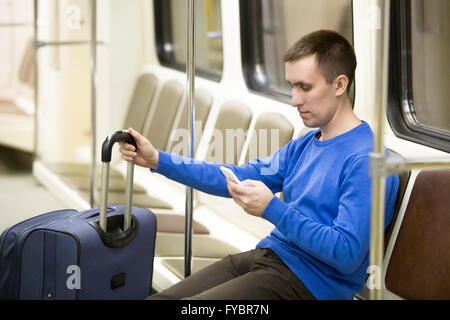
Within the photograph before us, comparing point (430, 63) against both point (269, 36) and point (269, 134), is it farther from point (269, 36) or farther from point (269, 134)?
point (269, 36)

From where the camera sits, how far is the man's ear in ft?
5.81

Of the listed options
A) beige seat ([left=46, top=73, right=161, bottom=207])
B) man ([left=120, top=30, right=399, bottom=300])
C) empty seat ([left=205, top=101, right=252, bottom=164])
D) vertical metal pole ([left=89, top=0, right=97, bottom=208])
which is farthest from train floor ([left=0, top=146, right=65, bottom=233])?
man ([left=120, top=30, right=399, bottom=300])

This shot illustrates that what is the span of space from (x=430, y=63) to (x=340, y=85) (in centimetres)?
68

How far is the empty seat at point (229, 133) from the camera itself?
9.52 feet

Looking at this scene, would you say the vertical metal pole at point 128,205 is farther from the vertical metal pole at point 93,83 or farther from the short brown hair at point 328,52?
the vertical metal pole at point 93,83

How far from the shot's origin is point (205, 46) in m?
4.05

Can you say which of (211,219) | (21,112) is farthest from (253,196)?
(21,112)

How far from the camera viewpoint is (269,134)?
2699 mm

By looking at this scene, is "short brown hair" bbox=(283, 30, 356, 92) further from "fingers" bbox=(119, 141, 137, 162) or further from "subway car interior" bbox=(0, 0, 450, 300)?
"fingers" bbox=(119, 141, 137, 162)

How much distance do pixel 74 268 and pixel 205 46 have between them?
242cm

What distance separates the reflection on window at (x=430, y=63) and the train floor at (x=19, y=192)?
7.82ft
